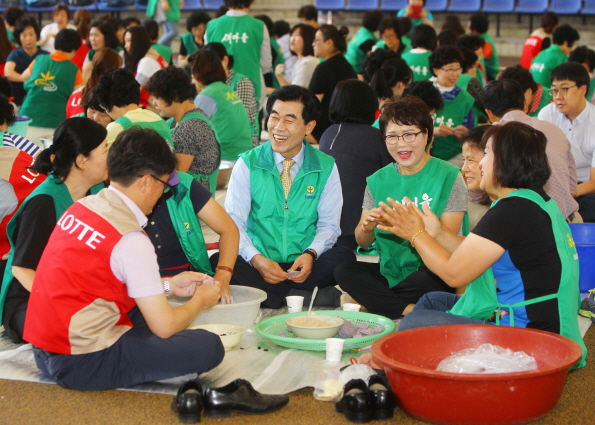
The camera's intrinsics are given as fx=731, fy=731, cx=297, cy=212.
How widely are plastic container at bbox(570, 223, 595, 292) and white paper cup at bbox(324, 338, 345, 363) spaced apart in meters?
1.66

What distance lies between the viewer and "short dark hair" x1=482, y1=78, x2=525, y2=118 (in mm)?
4414

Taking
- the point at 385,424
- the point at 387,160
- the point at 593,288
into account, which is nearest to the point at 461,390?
the point at 385,424

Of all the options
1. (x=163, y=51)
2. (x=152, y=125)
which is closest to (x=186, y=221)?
(x=152, y=125)

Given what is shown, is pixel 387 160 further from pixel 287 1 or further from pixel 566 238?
pixel 287 1

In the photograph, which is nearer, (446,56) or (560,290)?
(560,290)

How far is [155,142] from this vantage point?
245 cm

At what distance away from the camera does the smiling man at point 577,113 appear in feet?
15.7

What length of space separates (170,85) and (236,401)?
107 inches

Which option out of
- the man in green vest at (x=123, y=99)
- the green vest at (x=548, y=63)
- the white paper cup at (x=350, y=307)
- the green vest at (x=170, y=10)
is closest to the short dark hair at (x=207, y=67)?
the man in green vest at (x=123, y=99)

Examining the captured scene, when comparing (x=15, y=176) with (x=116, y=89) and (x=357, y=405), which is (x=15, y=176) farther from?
(x=357, y=405)

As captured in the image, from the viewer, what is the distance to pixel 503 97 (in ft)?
14.5

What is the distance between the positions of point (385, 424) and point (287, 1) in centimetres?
1227

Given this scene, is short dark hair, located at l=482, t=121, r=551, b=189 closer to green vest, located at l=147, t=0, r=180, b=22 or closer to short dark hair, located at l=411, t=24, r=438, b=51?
short dark hair, located at l=411, t=24, r=438, b=51

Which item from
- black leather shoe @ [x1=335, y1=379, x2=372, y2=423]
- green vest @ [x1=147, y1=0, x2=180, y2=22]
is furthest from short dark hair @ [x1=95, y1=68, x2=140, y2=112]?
green vest @ [x1=147, y1=0, x2=180, y2=22]
